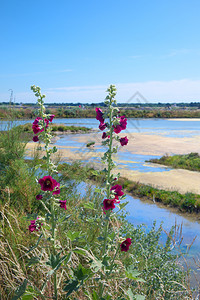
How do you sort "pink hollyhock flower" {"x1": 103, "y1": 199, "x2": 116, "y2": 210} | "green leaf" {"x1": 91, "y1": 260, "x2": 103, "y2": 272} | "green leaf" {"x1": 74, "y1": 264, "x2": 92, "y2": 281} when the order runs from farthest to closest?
1. "pink hollyhock flower" {"x1": 103, "y1": 199, "x2": 116, "y2": 210}
2. "green leaf" {"x1": 74, "y1": 264, "x2": 92, "y2": 281}
3. "green leaf" {"x1": 91, "y1": 260, "x2": 103, "y2": 272}

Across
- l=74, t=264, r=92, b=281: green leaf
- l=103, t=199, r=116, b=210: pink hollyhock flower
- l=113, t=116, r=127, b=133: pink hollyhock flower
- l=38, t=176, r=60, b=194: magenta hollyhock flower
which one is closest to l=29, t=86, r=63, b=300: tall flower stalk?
l=38, t=176, r=60, b=194: magenta hollyhock flower

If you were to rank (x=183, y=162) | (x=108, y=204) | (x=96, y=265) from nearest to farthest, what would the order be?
1. (x=96, y=265)
2. (x=108, y=204)
3. (x=183, y=162)

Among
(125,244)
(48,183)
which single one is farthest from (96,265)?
(48,183)

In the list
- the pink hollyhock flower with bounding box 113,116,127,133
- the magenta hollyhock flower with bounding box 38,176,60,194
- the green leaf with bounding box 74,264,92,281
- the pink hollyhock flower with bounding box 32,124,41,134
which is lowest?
the green leaf with bounding box 74,264,92,281

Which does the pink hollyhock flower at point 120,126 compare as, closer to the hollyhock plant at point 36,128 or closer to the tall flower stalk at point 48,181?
the tall flower stalk at point 48,181

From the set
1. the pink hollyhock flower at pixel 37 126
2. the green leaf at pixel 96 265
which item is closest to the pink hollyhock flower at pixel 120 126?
the pink hollyhock flower at pixel 37 126

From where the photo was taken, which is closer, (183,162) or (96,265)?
(96,265)

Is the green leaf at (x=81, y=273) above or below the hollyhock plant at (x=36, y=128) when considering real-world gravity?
below

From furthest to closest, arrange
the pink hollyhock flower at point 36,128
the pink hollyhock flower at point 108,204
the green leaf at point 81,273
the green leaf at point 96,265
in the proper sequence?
the pink hollyhock flower at point 36,128, the pink hollyhock flower at point 108,204, the green leaf at point 81,273, the green leaf at point 96,265

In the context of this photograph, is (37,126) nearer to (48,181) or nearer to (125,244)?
(48,181)

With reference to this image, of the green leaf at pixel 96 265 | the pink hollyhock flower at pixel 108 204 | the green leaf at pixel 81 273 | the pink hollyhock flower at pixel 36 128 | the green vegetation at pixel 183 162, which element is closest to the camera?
the green leaf at pixel 96 265

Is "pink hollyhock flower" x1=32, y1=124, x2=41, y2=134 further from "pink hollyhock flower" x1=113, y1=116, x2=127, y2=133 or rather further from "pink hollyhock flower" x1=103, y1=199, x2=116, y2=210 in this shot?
"pink hollyhock flower" x1=103, y1=199, x2=116, y2=210

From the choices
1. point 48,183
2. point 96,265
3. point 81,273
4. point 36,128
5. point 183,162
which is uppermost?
point 36,128

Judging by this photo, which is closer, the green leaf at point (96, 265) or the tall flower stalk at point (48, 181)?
the green leaf at point (96, 265)
